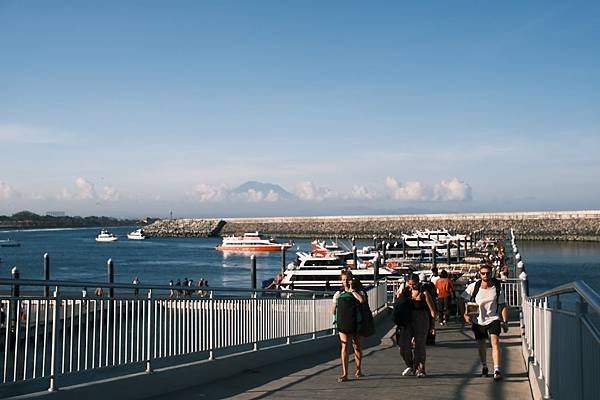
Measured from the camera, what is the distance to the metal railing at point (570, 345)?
4.27 m

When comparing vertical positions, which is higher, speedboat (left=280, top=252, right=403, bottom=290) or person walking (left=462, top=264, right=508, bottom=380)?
person walking (left=462, top=264, right=508, bottom=380)

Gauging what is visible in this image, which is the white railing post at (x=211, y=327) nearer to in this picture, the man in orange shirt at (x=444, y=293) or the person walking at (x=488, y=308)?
the person walking at (x=488, y=308)

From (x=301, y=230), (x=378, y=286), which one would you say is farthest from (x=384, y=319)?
(x=301, y=230)

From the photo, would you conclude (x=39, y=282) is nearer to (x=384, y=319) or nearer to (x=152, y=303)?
(x=152, y=303)

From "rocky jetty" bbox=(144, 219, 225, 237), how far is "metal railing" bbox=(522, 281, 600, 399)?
15874 cm

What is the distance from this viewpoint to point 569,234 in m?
113

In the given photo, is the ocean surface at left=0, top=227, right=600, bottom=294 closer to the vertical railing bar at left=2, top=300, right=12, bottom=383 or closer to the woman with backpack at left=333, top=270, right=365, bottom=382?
the woman with backpack at left=333, top=270, right=365, bottom=382

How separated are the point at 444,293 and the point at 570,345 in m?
13.3

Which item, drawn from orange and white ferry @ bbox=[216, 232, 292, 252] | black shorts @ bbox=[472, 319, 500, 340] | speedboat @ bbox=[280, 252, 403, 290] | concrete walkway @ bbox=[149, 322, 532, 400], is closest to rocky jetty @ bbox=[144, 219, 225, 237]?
orange and white ferry @ bbox=[216, 232, 292, 252]

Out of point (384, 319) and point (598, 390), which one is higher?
point (598, 390)

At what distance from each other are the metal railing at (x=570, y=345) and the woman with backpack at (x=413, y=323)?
8.81 feet

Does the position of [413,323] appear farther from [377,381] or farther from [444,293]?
[444,293]

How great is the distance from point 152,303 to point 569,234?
112 meters

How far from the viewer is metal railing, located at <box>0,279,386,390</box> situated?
23.4 feet
